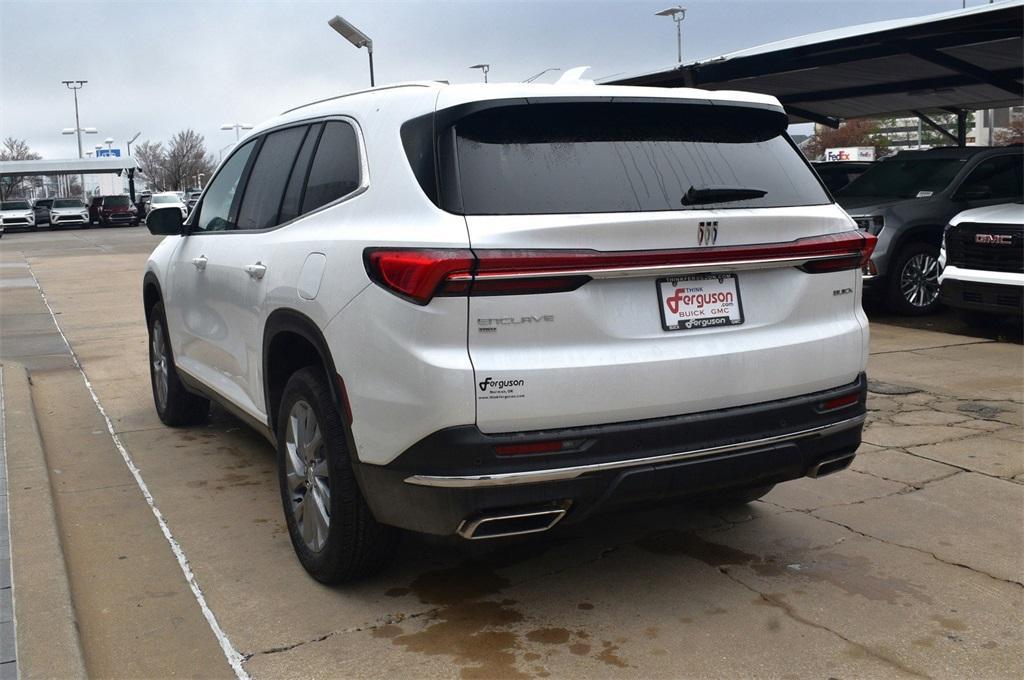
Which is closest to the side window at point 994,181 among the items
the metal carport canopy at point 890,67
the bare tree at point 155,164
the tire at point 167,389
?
the metal carport canopy at point 890,67

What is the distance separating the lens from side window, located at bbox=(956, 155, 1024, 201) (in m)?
11.7

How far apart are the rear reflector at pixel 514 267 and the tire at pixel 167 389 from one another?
11.4 feet

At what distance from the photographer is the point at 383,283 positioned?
329 cm

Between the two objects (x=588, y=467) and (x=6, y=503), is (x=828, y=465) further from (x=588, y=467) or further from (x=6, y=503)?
(x=6, y=503)

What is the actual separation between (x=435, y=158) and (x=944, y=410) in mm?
4763

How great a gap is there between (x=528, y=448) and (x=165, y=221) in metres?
3.36

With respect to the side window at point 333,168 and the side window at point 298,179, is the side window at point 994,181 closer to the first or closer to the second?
the side window at point 298,179

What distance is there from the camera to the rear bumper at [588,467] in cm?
316

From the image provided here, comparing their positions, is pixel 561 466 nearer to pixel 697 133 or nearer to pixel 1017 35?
pixel 697 133

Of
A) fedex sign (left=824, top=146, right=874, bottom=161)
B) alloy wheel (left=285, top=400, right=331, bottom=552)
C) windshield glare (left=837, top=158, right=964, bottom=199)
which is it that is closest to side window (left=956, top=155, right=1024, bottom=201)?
windshield glare (left=837, top=158, right=964, bottom=199)

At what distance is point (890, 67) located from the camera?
15.2m

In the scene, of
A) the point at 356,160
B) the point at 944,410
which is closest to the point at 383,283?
the point at 356,160

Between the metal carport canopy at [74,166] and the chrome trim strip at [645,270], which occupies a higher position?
the metal carport canopy at [74,166]

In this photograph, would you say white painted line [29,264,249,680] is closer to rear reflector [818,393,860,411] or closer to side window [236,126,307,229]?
side window [236,126,307,229]
